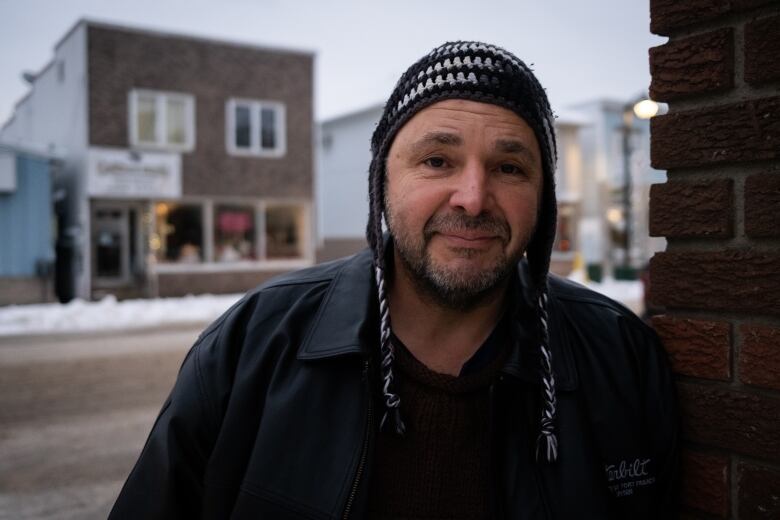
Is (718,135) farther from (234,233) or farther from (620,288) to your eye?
(620,288)

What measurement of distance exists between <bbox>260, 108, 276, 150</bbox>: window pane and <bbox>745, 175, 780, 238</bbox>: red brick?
20.9m

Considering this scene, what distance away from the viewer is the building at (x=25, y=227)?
56.7 ft

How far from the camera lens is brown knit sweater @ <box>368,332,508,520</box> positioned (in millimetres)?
1816

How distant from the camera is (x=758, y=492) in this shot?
4.92ft

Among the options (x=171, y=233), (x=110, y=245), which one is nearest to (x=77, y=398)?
(x=110, y=245)

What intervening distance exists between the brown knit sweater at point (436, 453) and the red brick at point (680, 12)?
103 cm

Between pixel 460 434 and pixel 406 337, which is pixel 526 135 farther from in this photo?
pixel 460 434

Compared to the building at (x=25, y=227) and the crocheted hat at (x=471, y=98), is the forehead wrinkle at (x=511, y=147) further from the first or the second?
the building at (x=25, y=227)

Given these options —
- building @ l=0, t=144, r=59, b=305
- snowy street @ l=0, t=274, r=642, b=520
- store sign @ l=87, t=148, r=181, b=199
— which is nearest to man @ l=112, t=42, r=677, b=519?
snowy street @ l=0, t=274, r=642, b=520

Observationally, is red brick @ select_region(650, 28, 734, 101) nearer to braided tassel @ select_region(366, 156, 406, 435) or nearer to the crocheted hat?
the crocheted hat

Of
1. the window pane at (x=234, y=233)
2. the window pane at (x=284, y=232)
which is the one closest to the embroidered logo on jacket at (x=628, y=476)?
the window pane at (x=234, y=233)

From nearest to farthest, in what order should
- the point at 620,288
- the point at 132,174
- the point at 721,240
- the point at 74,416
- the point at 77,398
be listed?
1. the point at 721,240
2. the point at 74,416
3. the point at 77,398
4. the point at 132,174
5. the point at 620,288

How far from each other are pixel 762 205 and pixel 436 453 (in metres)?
1.04

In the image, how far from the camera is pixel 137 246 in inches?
782
